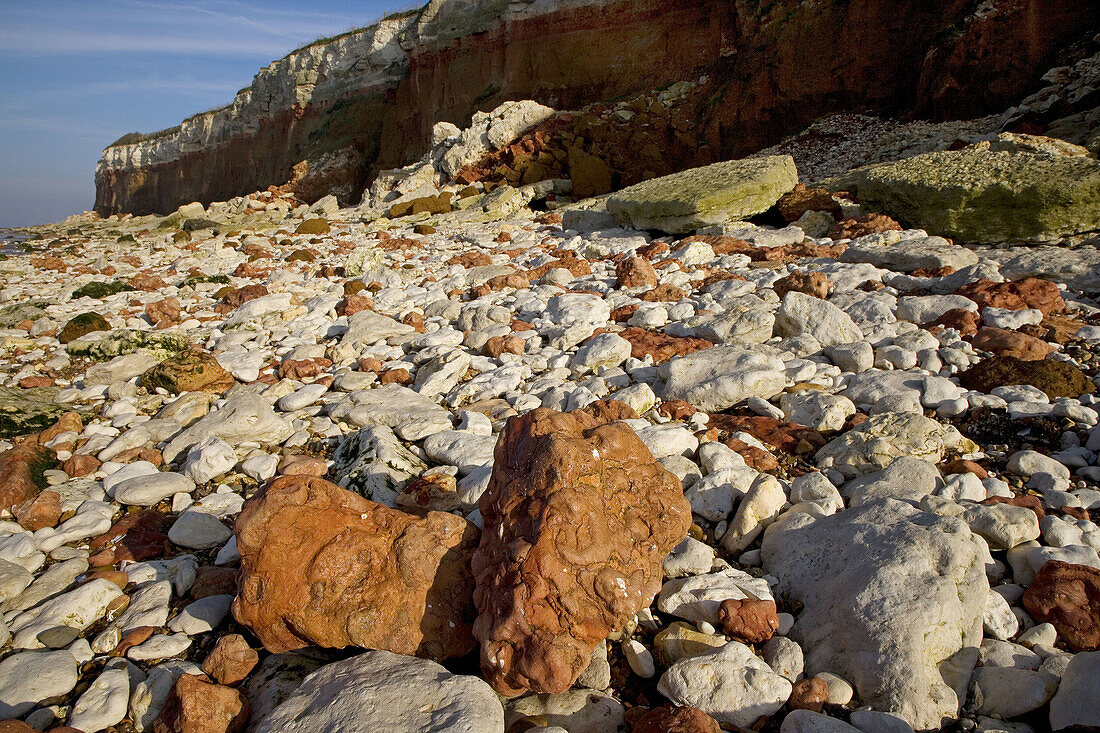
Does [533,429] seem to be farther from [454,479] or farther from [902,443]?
[902,443]

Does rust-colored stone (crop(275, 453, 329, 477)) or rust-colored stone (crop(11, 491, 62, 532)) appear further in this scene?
rust-colored stone (crop(275, 453, 329, 477))

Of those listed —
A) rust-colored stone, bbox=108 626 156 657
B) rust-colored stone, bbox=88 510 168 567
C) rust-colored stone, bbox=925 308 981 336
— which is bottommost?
rust-colored stone, bbox=108 626 156 657

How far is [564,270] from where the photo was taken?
21.4ft

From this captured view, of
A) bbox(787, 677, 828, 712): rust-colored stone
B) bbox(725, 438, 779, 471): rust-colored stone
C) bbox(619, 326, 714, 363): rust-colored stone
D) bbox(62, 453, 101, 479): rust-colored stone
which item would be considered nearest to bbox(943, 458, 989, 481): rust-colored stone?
bbox(725, 438, 779, 471): rust-colored stone

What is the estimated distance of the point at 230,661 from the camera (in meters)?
1.99

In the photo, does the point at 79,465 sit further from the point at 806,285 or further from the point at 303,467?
the point at 806,285

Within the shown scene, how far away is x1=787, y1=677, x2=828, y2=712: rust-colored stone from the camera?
5.76ft

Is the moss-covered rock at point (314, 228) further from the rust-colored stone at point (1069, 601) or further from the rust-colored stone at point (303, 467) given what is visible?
the rust-colored stone at point (1069, 601)

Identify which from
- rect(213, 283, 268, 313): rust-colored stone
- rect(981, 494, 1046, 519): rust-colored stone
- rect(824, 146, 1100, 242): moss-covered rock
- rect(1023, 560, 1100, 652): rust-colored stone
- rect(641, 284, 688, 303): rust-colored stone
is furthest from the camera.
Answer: rect(213, 283, 268, 313): rust-colored stone

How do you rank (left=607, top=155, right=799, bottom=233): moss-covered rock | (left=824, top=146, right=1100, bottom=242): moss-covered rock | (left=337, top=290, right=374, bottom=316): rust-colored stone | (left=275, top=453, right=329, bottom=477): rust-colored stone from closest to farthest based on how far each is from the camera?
1. (left=275, top=453, right=329, bottom=477): rust-colored stone
2. (left=824, top=146, right=1100, bottom=242): moss-covered rock
3. (left=337, top=290, right=374, bottom=316): rust-colored stone
4. (left=607, top=155, right=799, bottom=233): moss-covered rock

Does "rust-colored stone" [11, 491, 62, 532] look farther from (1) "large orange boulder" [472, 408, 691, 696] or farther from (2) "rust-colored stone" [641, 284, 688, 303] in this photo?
(2) "rust-colored stone" [641, 284, 688, 303]

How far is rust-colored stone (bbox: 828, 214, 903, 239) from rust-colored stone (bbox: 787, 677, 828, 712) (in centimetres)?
625

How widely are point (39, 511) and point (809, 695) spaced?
3574 mm

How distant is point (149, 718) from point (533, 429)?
5.08ft
